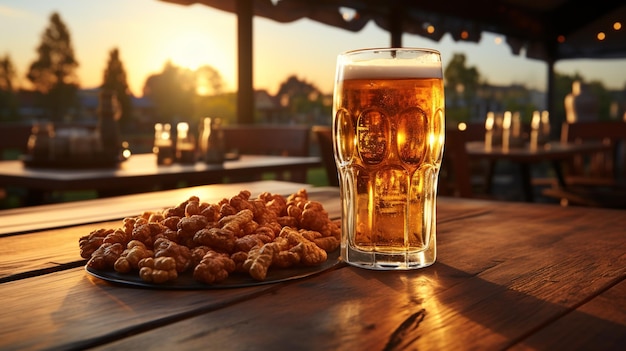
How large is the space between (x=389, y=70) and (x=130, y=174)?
163 centimetres

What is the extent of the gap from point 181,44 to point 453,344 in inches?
239

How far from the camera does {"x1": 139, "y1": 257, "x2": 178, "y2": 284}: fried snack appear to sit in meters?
0.61

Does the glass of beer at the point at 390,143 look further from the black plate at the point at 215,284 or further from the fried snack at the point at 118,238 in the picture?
the fried snack at the point at 118,238

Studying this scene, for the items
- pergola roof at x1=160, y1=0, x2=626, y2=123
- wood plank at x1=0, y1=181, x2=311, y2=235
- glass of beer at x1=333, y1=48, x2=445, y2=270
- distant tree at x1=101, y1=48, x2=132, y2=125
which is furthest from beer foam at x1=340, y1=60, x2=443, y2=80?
distant tree at x1=101, y1=48, x2=132, y2=125

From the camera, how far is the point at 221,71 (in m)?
6.20

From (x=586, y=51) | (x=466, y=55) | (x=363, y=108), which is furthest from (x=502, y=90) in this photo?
(x=363, y=108)

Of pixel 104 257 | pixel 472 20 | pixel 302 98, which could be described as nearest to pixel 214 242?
pixel 104 257

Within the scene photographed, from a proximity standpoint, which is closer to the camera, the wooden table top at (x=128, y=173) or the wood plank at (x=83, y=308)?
the wood plank at (x=83, y=308)

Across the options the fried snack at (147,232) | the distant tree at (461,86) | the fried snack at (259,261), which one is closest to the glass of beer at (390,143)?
the fried snack at (259,261)

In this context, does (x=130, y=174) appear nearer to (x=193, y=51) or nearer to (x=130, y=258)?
(x=130, y=258)

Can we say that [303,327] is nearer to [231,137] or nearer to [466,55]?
[231,137]

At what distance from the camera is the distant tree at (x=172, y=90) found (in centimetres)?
617

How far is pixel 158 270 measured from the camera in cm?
61

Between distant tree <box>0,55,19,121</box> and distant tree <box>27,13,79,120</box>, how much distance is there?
290 millimetres
